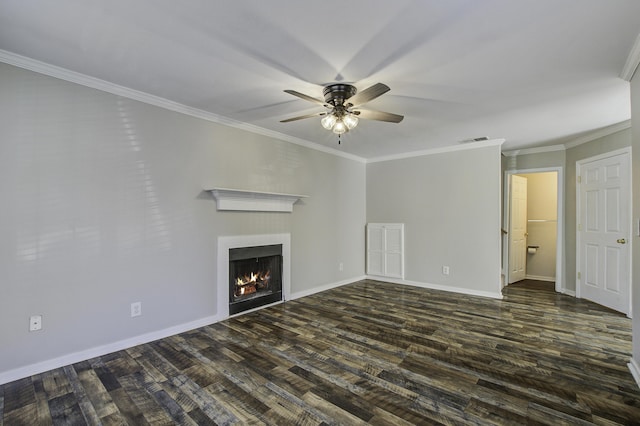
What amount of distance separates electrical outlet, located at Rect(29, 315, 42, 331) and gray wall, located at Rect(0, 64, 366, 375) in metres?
0.03

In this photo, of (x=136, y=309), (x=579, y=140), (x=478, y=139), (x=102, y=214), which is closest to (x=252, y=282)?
(x=136, y=309)

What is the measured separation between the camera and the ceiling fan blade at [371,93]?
2.13 metres

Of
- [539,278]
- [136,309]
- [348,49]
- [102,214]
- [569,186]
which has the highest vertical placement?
[348,49]

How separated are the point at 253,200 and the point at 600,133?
16.0ft

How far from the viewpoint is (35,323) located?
2367 millimetres

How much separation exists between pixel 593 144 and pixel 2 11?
6.45 meters

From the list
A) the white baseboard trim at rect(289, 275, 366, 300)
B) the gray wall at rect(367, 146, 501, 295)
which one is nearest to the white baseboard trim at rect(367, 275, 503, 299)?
the gray wall at rect(367, 146, 501, 295)

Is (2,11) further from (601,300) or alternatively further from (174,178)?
(601,300)

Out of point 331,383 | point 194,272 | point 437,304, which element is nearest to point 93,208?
point 194,272

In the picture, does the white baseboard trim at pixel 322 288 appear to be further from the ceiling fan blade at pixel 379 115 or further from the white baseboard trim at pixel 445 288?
the ceiling fan blade at pixel 379 115

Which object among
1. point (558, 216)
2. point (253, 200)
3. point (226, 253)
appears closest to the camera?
point (226, 253)

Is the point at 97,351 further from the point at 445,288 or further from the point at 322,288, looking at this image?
the point at 445,288

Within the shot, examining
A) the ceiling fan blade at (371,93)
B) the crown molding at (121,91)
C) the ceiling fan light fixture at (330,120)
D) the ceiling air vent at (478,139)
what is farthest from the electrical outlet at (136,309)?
the ceiling air vent at (478,139)

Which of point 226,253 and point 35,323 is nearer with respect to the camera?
point 35,323
